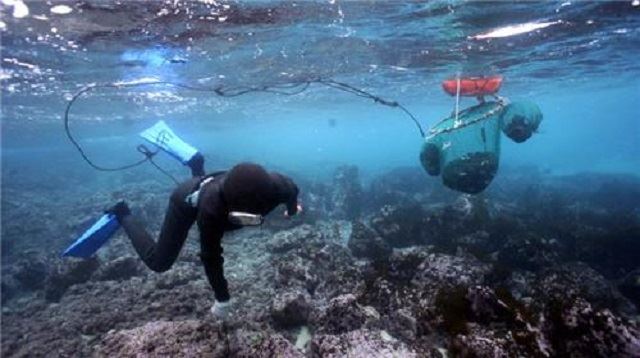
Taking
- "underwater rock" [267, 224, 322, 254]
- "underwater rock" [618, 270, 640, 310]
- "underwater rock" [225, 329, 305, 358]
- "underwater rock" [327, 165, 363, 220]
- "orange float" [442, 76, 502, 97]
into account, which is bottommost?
"underwater rock" [327, 165, 363, 220]

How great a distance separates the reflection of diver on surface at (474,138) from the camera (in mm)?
9266

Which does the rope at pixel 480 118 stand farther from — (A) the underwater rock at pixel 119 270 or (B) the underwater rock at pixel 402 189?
(B) the underwater rock at pixel 402 189

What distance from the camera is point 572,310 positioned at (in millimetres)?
5293

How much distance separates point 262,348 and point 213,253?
1.35 metres

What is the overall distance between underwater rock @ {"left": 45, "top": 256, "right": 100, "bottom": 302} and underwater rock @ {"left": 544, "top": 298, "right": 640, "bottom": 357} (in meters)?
11.3

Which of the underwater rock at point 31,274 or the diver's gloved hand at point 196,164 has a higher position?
the diver's gloved hand at point 196,164

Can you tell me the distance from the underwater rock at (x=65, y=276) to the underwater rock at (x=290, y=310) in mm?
6694

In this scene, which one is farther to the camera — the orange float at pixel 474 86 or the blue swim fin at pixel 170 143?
the orange float at pixel 474 86

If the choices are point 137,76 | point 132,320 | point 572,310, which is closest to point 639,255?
point 572,310

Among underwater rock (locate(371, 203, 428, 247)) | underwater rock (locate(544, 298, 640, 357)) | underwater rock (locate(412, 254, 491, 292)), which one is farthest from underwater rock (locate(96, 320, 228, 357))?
underwater rock (locate(371, 203, 428, 247))

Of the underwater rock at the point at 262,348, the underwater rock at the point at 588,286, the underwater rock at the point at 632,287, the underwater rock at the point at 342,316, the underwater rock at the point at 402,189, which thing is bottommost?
the underwater rock at the point at 402,189

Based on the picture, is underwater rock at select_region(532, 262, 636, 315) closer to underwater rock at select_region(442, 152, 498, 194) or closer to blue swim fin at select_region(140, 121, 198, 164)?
underwater rock at select_region(442, 152, 498, 194)

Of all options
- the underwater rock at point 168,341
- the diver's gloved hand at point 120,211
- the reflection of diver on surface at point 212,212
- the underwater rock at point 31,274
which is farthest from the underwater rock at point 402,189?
the underwater rock at point 168,341

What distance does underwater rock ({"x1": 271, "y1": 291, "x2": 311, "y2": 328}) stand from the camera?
7953 millimetres
